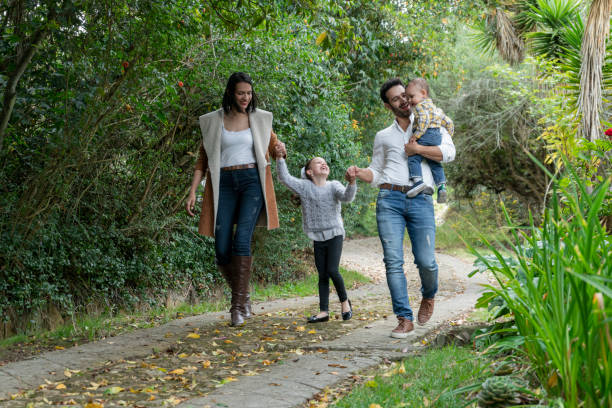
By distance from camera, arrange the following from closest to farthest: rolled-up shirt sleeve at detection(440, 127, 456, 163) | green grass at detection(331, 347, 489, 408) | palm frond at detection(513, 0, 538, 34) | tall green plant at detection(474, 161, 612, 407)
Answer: tall green plant at detection(474, 161, 612, 407), green grass at detection(331, 347, 489, 408), rolled-up shirt sleeve at detection(440, 127, 456, 163), palm frond at detection(513, 0, 538, 34)

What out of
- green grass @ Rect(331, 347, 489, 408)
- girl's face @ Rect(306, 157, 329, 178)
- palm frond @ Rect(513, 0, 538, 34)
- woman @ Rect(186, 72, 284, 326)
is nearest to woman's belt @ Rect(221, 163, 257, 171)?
woman @ Rect(186, 72, 284, 326)

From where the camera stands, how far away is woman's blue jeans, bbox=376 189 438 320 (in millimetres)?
4652

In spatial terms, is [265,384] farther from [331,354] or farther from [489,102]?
[489,102]

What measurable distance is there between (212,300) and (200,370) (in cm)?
426

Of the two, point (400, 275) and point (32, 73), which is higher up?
point (32, 73)

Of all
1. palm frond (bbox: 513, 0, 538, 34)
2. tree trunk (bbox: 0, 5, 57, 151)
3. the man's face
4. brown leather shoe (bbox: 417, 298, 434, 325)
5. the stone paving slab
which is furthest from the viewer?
palm frond (bbox: 513, 0, 538, 34)

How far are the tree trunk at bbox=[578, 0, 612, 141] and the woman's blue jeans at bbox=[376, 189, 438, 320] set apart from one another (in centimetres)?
414

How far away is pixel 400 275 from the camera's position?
4691 millimetres

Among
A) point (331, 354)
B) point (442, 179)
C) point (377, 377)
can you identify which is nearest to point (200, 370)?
point (331, 354)

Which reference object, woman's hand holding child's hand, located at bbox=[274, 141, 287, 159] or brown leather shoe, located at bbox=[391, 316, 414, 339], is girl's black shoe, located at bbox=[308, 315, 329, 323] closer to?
brown leather shoe, located at bbox=[391, 316, 414, 339]

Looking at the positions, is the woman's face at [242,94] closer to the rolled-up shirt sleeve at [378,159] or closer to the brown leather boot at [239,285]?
the rolled-up shirt sleeve at [378,159]

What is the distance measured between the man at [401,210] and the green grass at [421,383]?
911mm

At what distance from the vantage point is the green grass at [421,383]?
275 centimetres

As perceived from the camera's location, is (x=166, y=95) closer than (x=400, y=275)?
No
